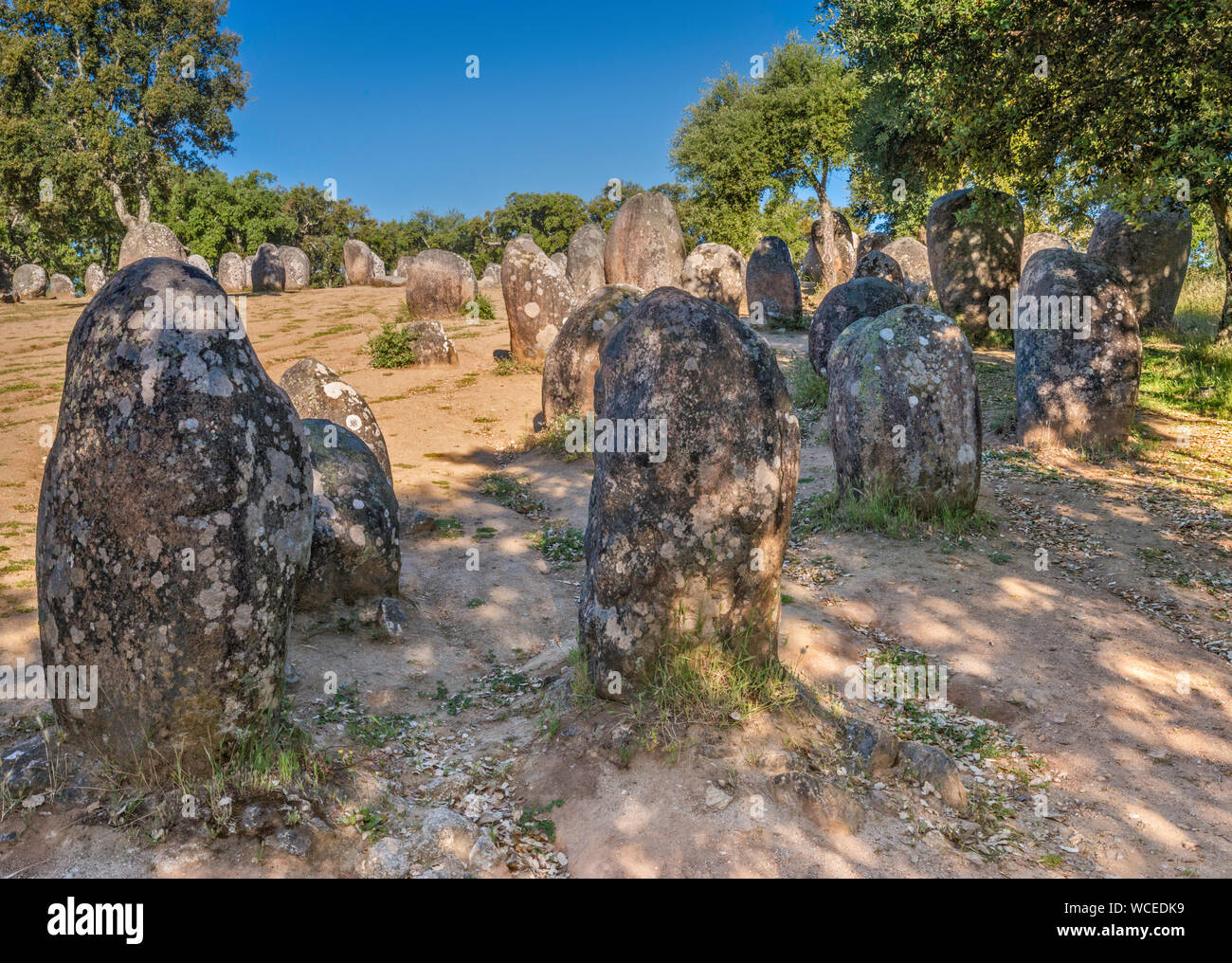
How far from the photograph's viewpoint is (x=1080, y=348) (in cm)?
1134

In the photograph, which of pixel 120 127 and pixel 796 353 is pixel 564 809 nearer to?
pixel 796 353

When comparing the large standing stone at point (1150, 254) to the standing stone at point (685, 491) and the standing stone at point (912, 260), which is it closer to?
the standing stone at point (912, 260)

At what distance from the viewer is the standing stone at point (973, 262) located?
19.4 meters

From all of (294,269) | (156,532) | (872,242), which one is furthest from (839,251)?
(156,532)

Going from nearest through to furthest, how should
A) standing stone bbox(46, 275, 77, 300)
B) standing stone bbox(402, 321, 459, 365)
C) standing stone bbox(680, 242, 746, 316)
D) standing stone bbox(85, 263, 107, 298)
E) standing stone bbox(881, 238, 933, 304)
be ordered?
standing stone bbox(402, 321, 459, 365) < standing stone bbox(680, 242, 746, 316) < standing stone bbox(881, 238, 933, 304) < standing stone bbox(85, 263, 107, 298) < standing stone bbox(46, 275, 77, 300)

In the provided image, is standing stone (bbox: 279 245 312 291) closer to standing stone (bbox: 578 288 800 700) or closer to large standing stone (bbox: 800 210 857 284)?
large standing stone (bbox: 800 210 857 284)

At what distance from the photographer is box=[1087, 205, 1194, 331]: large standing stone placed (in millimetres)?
18125

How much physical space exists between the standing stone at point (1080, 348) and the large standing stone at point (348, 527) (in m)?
9.03

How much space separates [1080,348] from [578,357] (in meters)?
7.56

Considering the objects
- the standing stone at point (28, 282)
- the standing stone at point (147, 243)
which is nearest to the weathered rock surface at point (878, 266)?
the standing stone at point (147, 243)

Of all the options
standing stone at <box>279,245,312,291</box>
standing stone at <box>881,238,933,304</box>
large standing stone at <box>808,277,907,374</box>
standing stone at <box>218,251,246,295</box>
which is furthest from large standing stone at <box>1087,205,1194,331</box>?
standing stone at <box>218,251,246,295</box>

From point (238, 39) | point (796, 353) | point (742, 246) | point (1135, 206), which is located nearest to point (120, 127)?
point (238, 39)

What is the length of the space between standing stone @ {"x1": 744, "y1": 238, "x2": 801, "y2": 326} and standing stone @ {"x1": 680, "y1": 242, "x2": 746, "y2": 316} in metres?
0.91
